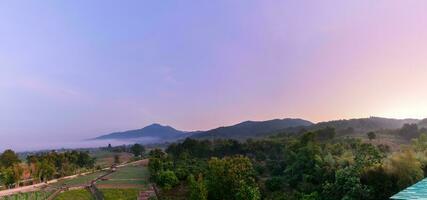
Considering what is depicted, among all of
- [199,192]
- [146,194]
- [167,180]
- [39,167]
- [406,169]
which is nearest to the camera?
[406,169]

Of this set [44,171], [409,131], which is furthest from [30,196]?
[409,131]

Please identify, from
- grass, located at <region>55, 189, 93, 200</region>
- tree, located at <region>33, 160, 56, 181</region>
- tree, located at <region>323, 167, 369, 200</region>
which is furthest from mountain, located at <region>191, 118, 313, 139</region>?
tree, located at <region>323, 167, 369, 200</region>

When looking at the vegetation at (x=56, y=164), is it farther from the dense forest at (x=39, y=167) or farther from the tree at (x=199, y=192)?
the tree at (x=199, y=192)

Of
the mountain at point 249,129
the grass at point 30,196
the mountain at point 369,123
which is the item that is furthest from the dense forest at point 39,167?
the mountain at point 249,129

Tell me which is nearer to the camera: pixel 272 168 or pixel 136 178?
pixel 272 168

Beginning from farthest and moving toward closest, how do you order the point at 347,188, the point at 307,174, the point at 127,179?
the point at 127,179, the point at 307,174, the point at 347,188

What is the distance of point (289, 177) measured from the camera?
1615 inches

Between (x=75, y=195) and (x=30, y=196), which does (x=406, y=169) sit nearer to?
(x=75, y=195)

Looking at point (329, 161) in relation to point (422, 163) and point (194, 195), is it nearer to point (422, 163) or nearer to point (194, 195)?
point (422, 163)

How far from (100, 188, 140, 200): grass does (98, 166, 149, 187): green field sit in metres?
3.88

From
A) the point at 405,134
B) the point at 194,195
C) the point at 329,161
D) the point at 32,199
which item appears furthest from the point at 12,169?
the point at 405,134

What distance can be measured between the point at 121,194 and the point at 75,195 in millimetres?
4820

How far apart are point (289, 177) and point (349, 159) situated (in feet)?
25.2

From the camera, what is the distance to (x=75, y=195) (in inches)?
1636
